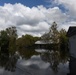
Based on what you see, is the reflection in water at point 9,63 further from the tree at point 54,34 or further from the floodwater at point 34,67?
the tree at point 54,34

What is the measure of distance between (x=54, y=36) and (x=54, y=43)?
4.32 meters

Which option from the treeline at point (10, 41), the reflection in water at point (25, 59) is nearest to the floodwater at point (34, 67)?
the reflection in water at point (25, 59)

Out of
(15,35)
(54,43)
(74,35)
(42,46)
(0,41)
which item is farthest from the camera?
(42,46)

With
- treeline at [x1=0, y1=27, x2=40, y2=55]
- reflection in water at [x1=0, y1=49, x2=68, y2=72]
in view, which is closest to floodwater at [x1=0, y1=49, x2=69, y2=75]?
reflection in water at [x1=0, y1=49, x2=68, y2=72]

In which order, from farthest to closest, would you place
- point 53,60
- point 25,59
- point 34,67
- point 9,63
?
point 25,59, point 53,60, point 9,63, point 34,67

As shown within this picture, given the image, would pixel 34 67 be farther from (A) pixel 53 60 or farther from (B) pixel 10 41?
(B) pixel 10 41

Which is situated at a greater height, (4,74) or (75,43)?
(75,43)

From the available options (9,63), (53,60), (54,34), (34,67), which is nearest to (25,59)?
(53,60)

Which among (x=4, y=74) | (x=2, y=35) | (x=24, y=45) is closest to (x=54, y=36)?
(x=2, y=35)

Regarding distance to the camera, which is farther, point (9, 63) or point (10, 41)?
point (10, 41)

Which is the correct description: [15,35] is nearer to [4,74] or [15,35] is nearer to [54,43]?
[54,43]

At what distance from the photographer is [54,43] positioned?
8762 centimetres

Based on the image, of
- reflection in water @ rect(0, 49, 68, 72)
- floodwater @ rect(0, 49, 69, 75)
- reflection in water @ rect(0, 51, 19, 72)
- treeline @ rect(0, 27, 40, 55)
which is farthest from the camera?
treeline @ rect(0, 27, 40, 55)

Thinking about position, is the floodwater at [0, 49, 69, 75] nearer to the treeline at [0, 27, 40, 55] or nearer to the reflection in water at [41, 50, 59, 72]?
the reflection in water at [41, 50, 59, 72]
